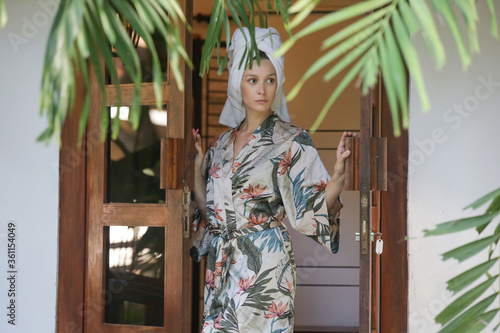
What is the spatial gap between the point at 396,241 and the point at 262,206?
2.05 ft

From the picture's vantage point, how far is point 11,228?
3584mm

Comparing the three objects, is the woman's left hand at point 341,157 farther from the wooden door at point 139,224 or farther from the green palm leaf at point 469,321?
the green palm leaf at point 469,321

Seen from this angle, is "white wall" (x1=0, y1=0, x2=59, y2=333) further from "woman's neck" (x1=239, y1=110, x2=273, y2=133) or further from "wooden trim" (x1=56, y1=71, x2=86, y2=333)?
"woman's neck" (x1=239, y1=110, x2=273, y2=133)

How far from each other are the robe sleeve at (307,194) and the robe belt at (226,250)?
126mm

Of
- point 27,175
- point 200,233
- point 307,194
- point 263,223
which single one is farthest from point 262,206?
point 27,175

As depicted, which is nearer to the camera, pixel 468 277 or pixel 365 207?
pixel 468 277

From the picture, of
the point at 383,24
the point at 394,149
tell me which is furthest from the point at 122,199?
the point at 383,24

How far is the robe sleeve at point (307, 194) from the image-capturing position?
10.2 feet

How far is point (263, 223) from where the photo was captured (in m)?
3.19

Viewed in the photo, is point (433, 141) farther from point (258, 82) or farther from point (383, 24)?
point (383, 24)

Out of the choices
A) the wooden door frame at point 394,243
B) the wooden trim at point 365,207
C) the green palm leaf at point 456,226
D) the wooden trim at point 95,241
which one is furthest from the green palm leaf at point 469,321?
the wooden trim at point 95,241

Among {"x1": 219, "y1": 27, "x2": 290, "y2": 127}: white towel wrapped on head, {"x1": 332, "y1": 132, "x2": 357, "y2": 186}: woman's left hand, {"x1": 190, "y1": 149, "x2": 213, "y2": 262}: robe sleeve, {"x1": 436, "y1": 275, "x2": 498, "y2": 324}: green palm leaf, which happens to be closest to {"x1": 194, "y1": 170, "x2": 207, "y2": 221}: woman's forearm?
{"x1": 190, "y1": 149, "x2": 213, "y2": 262}: robe sleeve

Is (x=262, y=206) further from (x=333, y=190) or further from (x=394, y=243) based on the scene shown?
(x=394, y=243)

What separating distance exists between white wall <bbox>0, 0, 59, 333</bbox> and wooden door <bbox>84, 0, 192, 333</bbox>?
193mm
